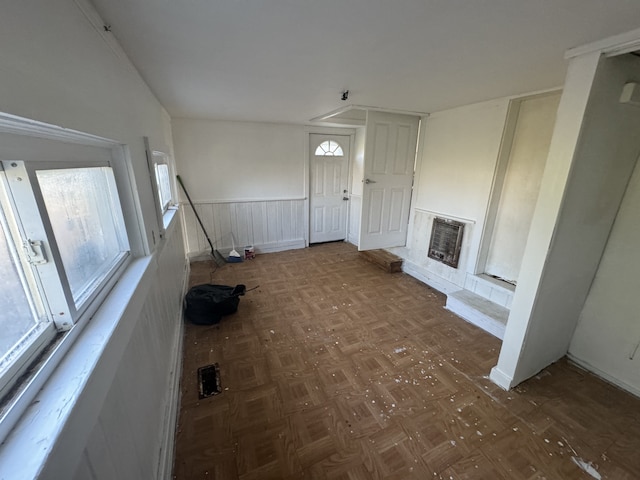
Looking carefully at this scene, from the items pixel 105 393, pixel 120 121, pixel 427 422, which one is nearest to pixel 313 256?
pixel 427 422

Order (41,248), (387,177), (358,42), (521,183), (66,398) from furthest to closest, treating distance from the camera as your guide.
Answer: (387,177), (521,183), (358,42), (41,248), (66,398)

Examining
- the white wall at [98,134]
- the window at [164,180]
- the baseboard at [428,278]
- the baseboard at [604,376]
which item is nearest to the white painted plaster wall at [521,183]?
the baseboard at [428,278]

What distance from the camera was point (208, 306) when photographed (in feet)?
7.91

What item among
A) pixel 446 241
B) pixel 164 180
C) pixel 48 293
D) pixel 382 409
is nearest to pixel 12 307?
pixel 48 293

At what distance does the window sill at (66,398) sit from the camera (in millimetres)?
494

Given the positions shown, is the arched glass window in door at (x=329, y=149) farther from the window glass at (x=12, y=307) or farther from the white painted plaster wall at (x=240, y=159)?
the window glass at (x=12, y=307)

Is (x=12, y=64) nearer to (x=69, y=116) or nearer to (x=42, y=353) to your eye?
(x=69, y=116)

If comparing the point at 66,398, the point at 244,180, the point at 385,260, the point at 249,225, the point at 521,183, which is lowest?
the point at 385,260

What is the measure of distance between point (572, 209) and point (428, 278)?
191 cm

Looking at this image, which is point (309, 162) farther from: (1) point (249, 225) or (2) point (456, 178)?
(2) point (456, 178)

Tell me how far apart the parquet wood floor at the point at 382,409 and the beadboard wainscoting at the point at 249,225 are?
1832 mm

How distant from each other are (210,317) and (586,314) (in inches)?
118

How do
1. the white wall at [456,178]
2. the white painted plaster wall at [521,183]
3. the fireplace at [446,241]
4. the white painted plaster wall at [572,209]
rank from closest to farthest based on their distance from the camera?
the white painted plaster wall at [572,209]
the white painted plaster wall at [521,183]
the white wall at [456,178]
the fireplace at [446,241]

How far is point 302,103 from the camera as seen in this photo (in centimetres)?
258
